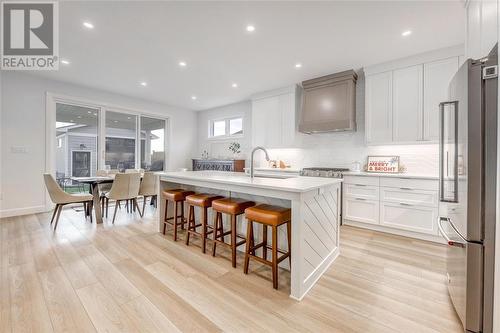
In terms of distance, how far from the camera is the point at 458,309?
1525mm

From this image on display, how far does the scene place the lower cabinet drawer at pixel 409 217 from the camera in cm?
297

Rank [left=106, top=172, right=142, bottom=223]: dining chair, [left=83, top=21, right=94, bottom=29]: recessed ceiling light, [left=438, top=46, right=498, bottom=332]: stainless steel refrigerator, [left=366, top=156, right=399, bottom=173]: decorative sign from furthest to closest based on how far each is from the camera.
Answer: [left=106, top=172, right=142, bottom=223]: dining chair
[left=366, top=156, right=399, bottom=173]: decorative sign
[left=83, top=21, right=94, bottom=29]: recessed ceiling light
[left=438, top=46, right=498, bottom=332]: stainless steel refrigerator

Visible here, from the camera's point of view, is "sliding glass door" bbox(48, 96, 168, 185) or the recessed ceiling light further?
"sliding glass door" bbox(48, 96, 168, 185)

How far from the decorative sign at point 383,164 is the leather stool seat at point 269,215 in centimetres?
259

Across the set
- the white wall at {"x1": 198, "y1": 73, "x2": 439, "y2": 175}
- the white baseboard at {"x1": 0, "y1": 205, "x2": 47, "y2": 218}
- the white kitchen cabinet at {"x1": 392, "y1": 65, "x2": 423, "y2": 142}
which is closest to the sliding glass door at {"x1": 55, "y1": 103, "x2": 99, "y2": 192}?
the white baseboard at {"x1": 0, "y1": 205, "x2": 47, "y2": 218}

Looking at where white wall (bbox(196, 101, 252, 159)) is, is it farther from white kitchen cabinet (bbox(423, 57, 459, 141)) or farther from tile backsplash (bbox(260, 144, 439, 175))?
white kitchen cabinet (bbox(423, 57, 459, 141))

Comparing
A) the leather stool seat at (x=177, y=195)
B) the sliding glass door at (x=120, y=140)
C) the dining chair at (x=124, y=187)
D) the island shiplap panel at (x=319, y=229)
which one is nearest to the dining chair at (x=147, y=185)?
the dining chair at (x=124, y=187)

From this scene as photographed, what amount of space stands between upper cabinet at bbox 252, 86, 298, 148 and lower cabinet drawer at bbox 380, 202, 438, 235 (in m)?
2.19

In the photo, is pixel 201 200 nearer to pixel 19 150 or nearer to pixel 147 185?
pixel 147 185

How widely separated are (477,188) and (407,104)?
101 inches

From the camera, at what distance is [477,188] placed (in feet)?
4.26

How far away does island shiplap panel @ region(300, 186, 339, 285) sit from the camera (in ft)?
6.09

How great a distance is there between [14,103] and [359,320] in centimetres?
621

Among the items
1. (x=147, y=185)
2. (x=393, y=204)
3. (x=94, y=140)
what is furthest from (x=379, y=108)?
(x=94, y=140)
